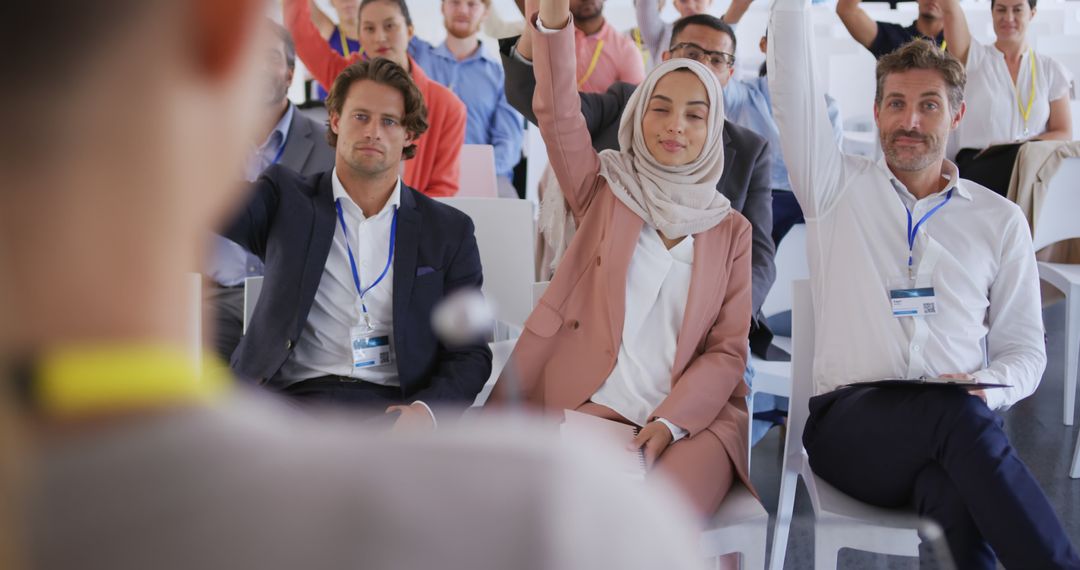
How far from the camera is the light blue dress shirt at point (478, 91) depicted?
450 centimetres

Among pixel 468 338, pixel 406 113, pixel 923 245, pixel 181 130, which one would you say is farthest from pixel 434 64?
pixel 181 130

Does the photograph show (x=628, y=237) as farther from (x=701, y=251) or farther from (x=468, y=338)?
(x=468, y=338)

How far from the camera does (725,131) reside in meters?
2.81

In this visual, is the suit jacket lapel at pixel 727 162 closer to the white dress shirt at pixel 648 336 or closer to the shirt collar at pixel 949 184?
the shirt collar at pixel 949 184

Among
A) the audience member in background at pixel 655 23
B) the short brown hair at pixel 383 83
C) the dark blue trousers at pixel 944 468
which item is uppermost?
the audience member in background at pixel 655 23

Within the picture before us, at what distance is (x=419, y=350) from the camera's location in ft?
7.22

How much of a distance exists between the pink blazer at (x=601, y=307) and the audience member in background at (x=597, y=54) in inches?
52.4

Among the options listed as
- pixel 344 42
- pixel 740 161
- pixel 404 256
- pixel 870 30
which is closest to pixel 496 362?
pixel 404 256

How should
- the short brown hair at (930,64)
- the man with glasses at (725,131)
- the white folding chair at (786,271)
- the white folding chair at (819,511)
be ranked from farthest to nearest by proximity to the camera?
the white folding chair at (786,271) < the man with glasses at (725,131) < the short brown hair at (930,64) < the white folding chair at (819,511)

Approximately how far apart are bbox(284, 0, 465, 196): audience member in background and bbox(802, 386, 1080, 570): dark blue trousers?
6.02 ft

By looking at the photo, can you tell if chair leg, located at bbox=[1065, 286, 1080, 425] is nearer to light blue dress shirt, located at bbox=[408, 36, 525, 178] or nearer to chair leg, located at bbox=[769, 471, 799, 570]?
chair leg, located at bbox=[769, 471, 799, 570]

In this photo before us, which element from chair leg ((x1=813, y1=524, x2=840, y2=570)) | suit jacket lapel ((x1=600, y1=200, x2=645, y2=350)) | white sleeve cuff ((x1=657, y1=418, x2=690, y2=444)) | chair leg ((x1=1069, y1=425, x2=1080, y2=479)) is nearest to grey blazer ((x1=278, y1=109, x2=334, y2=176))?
suit jacket lapel ((x1=600, y1=200, x2=645, y2=350))

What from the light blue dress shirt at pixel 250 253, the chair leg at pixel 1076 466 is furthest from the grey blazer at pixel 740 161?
the chair leg at pixel 1076 466

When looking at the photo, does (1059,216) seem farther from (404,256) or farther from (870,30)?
(404,256)
